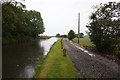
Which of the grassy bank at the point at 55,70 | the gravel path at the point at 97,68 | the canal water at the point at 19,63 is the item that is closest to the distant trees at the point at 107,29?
the gravel path at the point at 97,68

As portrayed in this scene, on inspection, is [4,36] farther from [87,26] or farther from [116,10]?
[116,10]

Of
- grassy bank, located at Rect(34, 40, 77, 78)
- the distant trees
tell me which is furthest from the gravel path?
the distant trees

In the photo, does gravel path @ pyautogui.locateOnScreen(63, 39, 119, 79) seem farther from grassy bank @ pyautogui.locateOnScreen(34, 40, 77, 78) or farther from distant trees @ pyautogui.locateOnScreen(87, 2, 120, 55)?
distant trees @ pyautogui.locateOnScreen(87, 2, 120, 55)

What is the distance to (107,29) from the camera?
1103 centimetres

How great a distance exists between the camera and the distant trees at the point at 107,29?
10484mm

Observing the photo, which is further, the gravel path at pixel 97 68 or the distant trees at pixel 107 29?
the distant trees at pixel 107 29

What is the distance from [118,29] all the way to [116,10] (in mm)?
2534

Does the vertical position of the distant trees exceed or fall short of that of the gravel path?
it exceeds it

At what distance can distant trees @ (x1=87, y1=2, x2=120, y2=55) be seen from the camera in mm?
10484

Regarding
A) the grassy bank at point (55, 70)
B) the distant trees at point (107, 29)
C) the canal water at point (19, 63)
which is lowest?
the canal water at point (19, 63)

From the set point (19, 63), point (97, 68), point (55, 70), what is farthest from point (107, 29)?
point (19, 63)

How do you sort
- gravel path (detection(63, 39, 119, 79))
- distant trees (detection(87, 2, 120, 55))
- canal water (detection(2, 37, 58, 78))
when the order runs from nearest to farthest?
gravel path (detection(63, 39, 119, 79)) < canal water (detection(2, 37, 58, 78)) < distant trees (detection(87, 2, 120, 55))

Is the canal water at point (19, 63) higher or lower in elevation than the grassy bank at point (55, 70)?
lower

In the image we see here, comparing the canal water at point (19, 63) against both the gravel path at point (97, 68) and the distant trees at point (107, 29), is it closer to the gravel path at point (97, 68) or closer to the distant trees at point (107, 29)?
the gravel path at point (97, 68)
